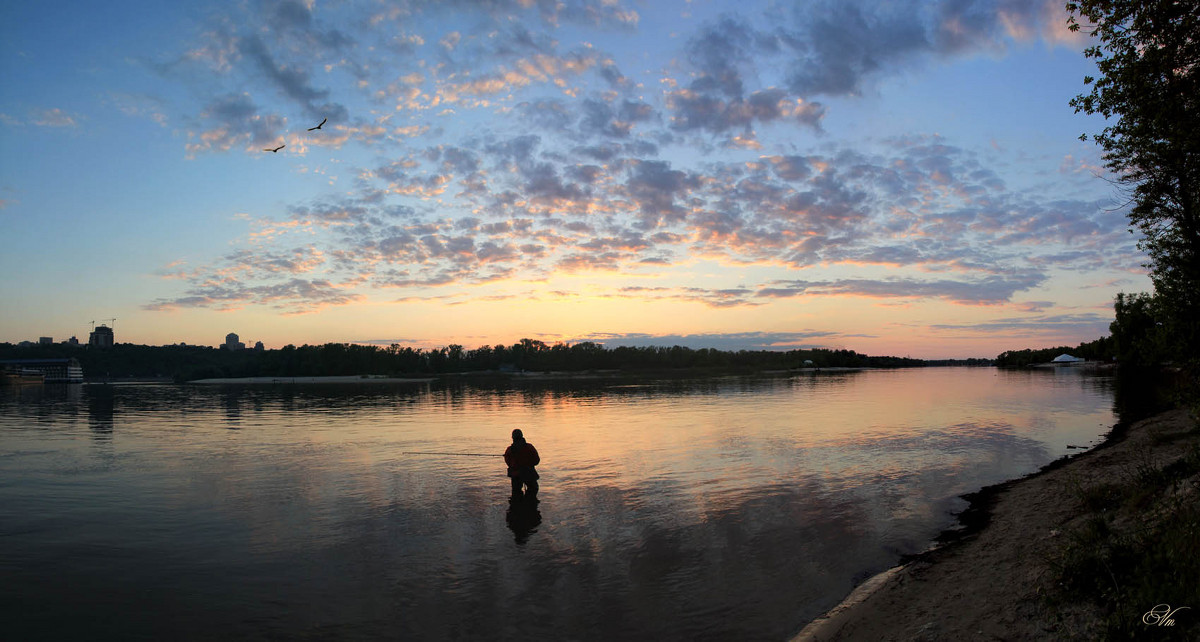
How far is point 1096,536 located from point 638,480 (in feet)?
47.7

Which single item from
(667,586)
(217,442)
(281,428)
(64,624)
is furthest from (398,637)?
(281,428)

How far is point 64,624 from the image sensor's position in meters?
10.8

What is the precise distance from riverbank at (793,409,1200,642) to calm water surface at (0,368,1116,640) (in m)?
1.17

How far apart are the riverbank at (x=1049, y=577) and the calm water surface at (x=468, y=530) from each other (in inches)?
45.9

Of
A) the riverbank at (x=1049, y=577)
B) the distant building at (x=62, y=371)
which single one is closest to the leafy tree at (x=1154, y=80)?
the riverbank at (x=1049, y=577)

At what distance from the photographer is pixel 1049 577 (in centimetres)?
874

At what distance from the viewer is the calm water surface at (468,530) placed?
1114cm

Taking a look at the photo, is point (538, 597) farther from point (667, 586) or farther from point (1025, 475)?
point (1025, 475)
